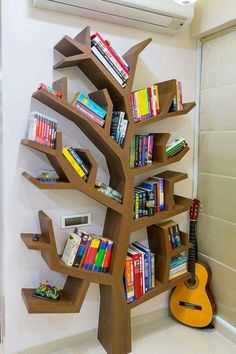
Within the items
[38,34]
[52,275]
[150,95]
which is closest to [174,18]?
[150,95]

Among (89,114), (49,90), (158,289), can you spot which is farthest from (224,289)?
(49,90)

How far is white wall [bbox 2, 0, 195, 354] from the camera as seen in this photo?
65.5 inches

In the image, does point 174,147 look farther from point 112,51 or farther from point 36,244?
point 36,244

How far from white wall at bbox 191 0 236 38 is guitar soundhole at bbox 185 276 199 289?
167 cm

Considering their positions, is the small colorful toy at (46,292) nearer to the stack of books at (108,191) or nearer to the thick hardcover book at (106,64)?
the stack of books at (108,191)

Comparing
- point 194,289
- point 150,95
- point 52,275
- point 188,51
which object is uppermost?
point 188,51

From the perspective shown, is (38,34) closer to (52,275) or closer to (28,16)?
(28,16)

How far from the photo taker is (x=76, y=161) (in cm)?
167

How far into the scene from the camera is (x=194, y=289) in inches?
86.0

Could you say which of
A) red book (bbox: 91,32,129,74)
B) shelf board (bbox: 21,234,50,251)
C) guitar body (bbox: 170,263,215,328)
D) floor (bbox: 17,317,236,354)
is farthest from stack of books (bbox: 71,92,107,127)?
floor (bbox: 17,317,236,354)

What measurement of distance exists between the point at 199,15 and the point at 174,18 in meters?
0.31

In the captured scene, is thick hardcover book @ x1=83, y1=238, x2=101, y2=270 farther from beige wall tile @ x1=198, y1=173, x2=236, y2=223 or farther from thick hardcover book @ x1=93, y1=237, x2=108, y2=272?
beige wall tile @ x1=198, y1=173, x2=236, y2=223

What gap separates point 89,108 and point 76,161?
0.29 meters

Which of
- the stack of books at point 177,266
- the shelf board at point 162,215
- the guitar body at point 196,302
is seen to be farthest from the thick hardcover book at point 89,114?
the guitar body at point 196,302
